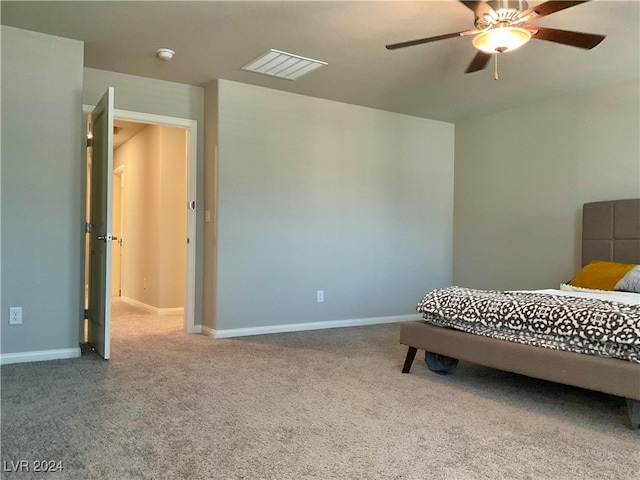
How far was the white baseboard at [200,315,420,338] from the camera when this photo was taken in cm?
462

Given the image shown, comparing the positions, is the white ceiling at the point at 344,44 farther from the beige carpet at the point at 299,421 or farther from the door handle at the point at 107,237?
the beige carpet at the point at 299,421

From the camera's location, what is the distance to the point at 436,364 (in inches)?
132

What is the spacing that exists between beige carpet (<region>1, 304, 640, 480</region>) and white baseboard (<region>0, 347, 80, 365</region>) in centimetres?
11

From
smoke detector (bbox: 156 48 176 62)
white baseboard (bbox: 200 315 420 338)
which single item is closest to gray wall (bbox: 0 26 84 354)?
smoke detector (bbox: 156 48 176 62)

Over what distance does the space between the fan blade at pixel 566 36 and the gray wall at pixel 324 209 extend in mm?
2713

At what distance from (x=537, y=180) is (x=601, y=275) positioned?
1.41 meters

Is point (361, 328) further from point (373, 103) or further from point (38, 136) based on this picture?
point (38, 136)

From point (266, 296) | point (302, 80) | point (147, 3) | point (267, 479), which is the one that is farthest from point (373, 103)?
point (267, 479)

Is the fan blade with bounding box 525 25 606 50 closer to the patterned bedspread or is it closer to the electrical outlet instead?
the patterned bedspread

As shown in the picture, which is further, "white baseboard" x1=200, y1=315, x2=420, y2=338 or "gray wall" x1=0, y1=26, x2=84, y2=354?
"white baseboard" x1=200, y1=315, x2=420, y2=338

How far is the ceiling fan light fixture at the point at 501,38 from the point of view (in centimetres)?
266
